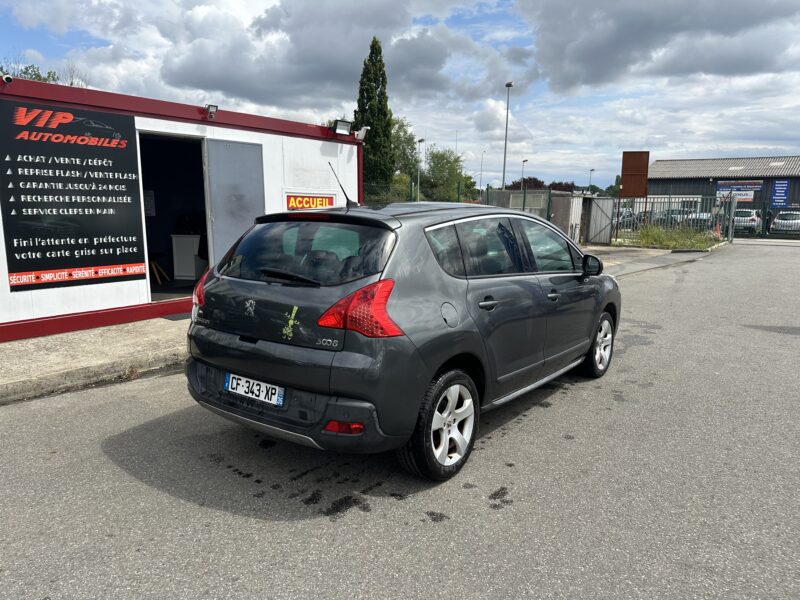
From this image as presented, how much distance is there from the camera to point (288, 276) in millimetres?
3240

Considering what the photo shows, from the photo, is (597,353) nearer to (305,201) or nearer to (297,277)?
(297,277)

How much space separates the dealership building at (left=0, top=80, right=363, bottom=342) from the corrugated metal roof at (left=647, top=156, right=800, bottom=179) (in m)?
56.0

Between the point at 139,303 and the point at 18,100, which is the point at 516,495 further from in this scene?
the point at 18,100

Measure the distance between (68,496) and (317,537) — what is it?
1.56 meters

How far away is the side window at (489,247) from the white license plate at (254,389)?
56.7 inches

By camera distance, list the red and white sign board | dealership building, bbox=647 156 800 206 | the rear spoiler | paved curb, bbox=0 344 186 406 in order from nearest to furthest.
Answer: the rear spoiler, paved curb, bbox=0 344 186 406, the red and white sign board, dealership building, bbox=647 156 800 206

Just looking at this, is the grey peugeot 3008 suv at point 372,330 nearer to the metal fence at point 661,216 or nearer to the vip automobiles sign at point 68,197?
the vip automobiles sign at point 68,197

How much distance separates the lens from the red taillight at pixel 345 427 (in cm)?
Result: 292

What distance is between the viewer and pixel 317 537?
9.16 ft

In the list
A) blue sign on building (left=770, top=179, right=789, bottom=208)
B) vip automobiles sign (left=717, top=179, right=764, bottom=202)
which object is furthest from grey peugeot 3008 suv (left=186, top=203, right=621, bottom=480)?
blue sign on building (left=770, top=179, right=789, bottom=208)

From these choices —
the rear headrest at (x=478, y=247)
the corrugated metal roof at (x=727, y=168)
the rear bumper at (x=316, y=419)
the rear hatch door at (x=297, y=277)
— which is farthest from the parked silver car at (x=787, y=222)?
the rear bumper at (x=316, y=419)

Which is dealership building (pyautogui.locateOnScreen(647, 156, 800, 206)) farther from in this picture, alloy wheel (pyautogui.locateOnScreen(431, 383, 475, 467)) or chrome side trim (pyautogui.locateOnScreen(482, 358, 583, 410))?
alloy wheel (pyautogui.locateOnScreen(431, 383, 475, 467))

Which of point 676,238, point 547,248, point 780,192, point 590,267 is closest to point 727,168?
point 780,192

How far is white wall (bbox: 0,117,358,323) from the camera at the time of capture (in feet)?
21.6
